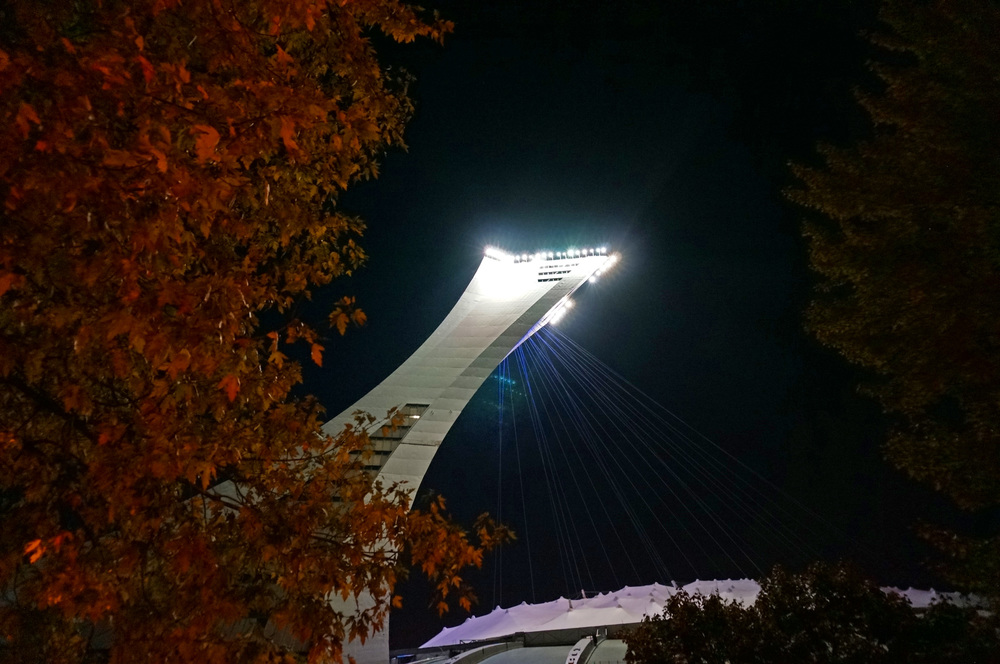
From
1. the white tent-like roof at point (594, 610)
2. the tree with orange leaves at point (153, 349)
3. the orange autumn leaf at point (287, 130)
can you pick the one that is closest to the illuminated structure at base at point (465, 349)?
the tree with orange leaves at point (153, 349)

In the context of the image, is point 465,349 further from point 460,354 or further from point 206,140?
point 206,140

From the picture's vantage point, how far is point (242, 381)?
3.59m

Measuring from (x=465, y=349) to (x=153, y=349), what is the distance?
1466 centimetres

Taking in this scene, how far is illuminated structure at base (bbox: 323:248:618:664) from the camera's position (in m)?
13.4

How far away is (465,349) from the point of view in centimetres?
1745

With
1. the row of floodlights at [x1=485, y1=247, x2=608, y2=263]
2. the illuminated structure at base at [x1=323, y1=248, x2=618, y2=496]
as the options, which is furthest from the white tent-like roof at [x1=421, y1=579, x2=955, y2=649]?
the row of floodlights at [x1=485, y1=247, x2=608, y2=263]

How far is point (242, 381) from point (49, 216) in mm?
1332

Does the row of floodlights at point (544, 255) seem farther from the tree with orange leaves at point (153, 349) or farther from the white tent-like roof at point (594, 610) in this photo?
the tree with orange leaves at point (153, 349)

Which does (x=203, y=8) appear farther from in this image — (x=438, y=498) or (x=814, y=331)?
(x=814, y=331)

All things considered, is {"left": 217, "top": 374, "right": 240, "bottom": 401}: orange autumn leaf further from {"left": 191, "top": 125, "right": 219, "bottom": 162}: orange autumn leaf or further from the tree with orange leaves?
{"left": 191, "top": 125, "right": 219, "bottom": 162}: orange autumn leaf

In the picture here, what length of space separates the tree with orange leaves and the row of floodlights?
64.1 feet

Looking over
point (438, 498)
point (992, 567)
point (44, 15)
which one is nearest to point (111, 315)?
point (44, 15)

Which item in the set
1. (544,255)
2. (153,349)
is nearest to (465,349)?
(544,255)

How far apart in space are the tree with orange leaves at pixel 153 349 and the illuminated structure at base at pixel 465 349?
6.64 m
